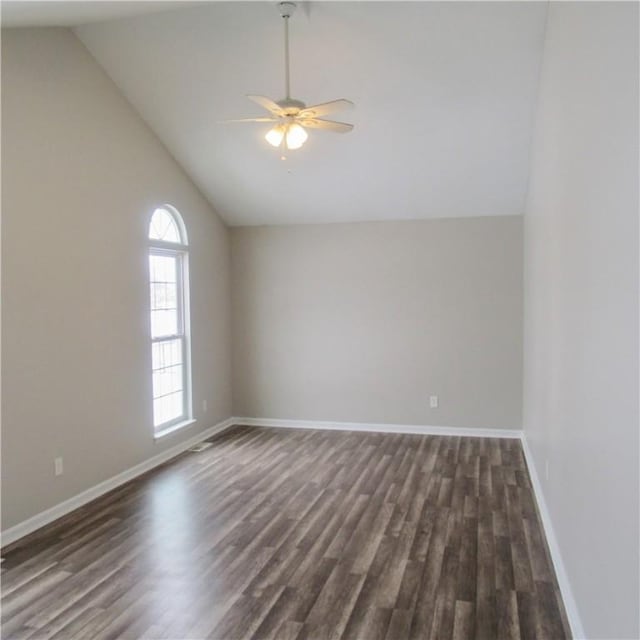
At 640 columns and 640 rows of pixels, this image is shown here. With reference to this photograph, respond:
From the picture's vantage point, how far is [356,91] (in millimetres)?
4434

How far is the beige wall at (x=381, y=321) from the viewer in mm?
6055

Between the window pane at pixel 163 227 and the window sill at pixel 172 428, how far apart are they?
1832mm

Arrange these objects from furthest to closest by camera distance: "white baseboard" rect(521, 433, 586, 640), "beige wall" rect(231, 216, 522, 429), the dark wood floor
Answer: "beige wall" rect(231, 216, 522, 429)
the dark wood floor
"white baseboard" rect(521, 433, 586, 640)

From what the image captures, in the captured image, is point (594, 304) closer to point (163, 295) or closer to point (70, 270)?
point (70, 270)

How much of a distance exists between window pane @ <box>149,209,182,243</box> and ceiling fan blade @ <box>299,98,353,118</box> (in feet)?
7.35

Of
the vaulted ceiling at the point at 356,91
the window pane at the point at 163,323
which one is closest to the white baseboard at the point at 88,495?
the window pane at the point at 163,323

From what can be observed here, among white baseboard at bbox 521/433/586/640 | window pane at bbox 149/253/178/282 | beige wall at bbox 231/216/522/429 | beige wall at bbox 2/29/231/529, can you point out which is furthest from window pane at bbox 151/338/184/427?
white baseboard at bbox 521/433/586/640

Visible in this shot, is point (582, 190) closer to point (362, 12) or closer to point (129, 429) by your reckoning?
point (362, 12)

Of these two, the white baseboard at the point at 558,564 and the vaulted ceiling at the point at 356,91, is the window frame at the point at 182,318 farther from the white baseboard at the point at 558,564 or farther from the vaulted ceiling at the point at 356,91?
the white baseboard at the point at 558,564

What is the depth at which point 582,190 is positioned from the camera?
246cm

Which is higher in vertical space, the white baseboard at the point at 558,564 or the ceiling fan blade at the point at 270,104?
the ceiling fan blade at the point at 270,104

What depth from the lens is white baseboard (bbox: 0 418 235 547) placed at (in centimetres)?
370

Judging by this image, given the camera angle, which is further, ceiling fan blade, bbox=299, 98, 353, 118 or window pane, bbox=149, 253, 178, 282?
window pane, bbox=149, 253, 178, 282

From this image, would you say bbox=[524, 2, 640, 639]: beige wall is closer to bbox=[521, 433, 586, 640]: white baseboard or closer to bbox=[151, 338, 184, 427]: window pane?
bbox=[521, 433, 586, 640]: white baseboard
